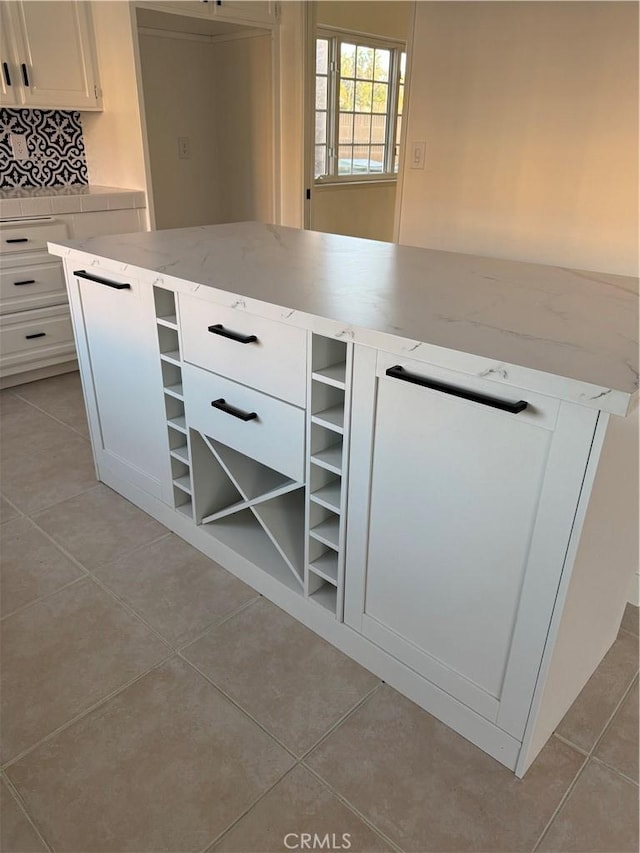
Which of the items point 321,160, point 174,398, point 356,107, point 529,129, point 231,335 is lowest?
point 174,398

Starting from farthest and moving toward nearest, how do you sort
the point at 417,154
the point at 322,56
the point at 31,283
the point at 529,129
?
the point at 322,56 < the point at 31,283 < the point at 417,154 < the point at 529,129

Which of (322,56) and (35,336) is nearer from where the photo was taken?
(35,336)

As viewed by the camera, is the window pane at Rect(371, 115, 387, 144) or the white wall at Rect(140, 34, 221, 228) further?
the window pane at Rect(371, 115, 387, 144)

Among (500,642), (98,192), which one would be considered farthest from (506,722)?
(98,192)

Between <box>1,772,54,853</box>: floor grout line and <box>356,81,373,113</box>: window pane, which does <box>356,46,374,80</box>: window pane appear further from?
<box>1,772,54,853</box>: floor grout line

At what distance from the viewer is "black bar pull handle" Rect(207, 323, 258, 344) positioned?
149 centimetres

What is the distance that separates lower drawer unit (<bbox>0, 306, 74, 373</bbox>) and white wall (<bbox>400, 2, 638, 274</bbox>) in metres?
2.02

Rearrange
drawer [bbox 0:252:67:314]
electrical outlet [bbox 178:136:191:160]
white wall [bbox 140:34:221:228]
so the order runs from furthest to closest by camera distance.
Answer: electrical outlet [bbox 178:136:191:160] → white wall [bbox 140:34:221:228] → drawer [bbox 0:252:67:314]

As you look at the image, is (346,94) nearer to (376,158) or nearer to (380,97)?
(380,97)

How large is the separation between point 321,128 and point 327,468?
3.75 metres

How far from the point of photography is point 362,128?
475 centimetres

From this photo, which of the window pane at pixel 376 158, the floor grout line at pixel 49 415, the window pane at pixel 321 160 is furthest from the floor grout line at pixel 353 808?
the window pane at pixel 376 158

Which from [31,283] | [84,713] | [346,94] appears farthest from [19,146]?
[84,713]

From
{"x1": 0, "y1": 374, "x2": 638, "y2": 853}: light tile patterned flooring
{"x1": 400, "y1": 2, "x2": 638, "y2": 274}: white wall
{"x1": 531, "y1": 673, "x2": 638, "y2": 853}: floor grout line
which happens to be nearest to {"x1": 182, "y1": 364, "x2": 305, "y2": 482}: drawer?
{"x1": 0, "y1": 374, "x2": 638, "y2": 853}: light tile patterned flooring
